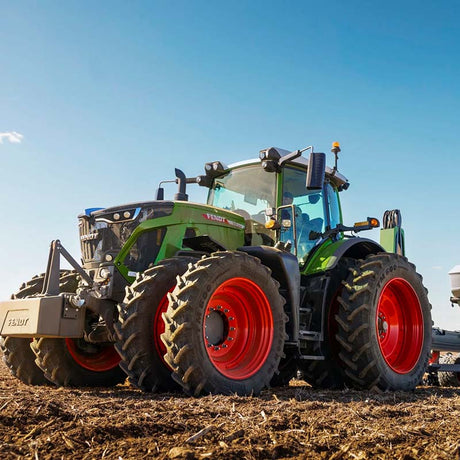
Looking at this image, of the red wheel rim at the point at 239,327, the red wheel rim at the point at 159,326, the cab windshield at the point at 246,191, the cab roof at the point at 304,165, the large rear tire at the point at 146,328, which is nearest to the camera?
the large rear tire at the point at 146,328

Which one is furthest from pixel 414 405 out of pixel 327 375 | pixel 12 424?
pixel 12 424

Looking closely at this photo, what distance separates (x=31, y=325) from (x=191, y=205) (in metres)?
2.03

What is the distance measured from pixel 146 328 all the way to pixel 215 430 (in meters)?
1.84

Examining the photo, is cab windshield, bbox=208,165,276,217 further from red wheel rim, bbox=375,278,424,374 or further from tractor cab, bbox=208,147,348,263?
red wheel rim, bbox=375,278,424,374

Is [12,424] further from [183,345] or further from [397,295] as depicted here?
[397,295]

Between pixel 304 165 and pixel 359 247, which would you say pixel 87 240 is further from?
pixel 359 247

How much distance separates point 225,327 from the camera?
5398mm

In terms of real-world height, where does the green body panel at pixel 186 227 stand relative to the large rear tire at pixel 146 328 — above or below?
above

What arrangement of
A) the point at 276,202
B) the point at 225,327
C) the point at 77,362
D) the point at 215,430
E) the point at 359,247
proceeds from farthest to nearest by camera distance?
1. the point at 359,247
2. the point at 276,202
3. the point at 77,362
4. the point at 225,327
5. the point at 215,430

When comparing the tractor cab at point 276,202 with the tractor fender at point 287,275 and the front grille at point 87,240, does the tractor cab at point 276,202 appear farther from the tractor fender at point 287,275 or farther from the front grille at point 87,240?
the front grille at point 87,240

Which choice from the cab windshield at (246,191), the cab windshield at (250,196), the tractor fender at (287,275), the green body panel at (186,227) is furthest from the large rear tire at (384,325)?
the green body panel at (186,227)

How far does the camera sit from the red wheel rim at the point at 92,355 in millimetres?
6039

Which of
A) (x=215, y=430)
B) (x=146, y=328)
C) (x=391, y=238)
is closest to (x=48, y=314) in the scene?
(x=146, y=328)

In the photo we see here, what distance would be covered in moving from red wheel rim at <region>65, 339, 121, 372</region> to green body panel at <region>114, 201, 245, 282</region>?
1.01m
